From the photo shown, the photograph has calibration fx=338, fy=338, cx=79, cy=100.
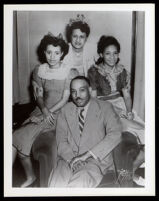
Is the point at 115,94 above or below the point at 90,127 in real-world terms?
above

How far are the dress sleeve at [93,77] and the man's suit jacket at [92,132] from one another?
5 centimetres

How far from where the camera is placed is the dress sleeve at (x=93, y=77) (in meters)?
1.17

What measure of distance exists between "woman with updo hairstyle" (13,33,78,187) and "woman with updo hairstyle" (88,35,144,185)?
84mm

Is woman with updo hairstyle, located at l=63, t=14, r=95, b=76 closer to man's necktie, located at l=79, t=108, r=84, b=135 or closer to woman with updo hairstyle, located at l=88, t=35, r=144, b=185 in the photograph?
woman with updo hairstyle, located at l=88, t=35, r=144, b=185

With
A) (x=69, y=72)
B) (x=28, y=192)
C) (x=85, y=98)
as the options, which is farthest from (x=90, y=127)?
(x=28, y=192)

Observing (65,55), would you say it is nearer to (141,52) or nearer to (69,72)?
(69,72)

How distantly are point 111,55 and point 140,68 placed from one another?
111 millimetres

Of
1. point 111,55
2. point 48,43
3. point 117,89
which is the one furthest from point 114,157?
point 48,43

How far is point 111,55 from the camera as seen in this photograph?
3.85 feet

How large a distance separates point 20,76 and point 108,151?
0.40 m

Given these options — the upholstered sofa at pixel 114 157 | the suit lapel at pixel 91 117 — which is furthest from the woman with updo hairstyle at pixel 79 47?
the upholstered sofa at pixel 114 157

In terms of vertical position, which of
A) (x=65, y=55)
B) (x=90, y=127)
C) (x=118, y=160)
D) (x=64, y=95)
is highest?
(x=65, y=55)

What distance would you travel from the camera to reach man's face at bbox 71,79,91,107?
1.17 m

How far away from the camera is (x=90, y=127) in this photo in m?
1.16
